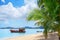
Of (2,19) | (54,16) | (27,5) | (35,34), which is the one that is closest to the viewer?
(54,16)

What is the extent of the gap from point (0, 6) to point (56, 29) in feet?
9.95

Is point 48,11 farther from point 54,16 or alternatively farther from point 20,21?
point 20,21

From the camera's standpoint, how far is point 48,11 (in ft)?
12.9

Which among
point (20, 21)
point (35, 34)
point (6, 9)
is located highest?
point (6, 9)

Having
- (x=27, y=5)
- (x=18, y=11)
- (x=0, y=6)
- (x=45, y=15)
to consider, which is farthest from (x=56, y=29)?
(x=0, y=6)

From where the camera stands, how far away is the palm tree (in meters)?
3.77

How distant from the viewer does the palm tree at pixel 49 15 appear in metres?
3.77

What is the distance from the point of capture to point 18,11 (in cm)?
644

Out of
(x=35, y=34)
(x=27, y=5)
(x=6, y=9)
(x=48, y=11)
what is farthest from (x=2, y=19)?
(x=48, y=11)

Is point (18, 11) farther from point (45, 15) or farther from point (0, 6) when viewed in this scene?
point (45, 15)

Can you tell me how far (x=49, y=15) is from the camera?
397cm

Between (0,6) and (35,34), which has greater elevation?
(0,6)

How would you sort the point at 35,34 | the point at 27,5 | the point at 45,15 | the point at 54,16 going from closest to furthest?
1. the point at 54,16
2. the point at 45,15
3. the point at 27,5
4. the point at 35,34

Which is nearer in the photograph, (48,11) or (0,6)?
(48,11)
